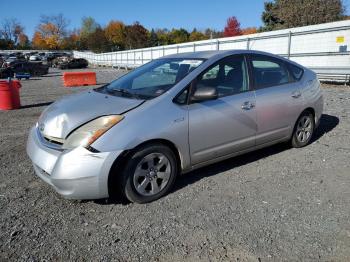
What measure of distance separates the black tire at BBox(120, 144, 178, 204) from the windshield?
0.64m

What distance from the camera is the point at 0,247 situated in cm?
306

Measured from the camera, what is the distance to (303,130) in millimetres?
5570

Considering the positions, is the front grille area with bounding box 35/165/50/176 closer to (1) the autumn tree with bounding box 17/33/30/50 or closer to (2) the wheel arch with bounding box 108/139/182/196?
(2) the wheel arch with bounding box 108/139/182/196

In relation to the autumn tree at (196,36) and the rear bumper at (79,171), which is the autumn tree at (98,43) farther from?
the rear bumper at (79,171)

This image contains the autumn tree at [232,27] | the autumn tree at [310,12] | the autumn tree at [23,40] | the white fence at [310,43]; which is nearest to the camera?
the white fence at [310,43]

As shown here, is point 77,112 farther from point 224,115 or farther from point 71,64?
point 71,64

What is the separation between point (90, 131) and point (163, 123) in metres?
0.78

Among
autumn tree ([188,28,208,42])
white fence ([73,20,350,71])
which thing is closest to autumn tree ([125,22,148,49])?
autumn tree ([188,28,208,42])

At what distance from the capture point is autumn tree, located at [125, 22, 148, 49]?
98.2 meters

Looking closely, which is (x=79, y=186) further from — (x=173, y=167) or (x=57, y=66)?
(x=57, y=66)

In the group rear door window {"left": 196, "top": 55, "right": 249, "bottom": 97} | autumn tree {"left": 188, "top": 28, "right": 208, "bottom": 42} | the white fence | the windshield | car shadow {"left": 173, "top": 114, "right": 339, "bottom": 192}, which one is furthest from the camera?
autumn tree {"left": 188, "top": 28, "right": 208, "bottom": 42}

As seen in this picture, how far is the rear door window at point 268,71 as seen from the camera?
15.7ft

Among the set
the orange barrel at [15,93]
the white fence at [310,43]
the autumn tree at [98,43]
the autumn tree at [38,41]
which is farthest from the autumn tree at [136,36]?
the orange barrel at [15,93]

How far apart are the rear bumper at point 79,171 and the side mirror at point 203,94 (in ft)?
3.78
